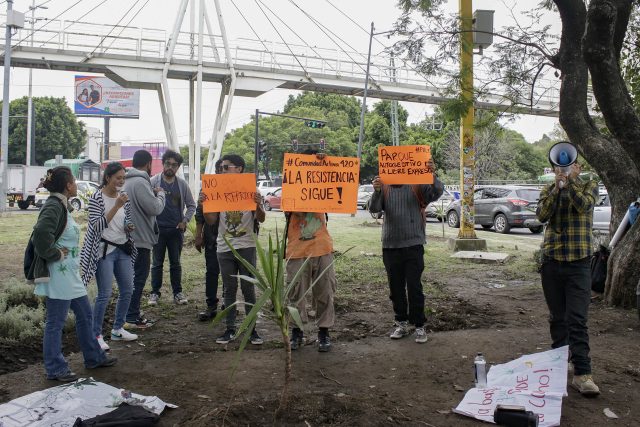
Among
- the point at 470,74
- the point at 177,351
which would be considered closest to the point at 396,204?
the point at 177,351

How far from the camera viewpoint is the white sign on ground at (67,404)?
11.1ft

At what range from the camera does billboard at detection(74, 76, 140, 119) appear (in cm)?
5219

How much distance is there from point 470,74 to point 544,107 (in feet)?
67.8

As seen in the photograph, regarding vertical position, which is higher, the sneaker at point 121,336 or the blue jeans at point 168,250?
the blue jeans at point 168,250

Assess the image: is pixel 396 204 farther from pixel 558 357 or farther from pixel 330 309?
pixel 558 357

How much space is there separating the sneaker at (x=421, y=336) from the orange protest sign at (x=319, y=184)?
4.52ft

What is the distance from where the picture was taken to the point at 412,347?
514cm

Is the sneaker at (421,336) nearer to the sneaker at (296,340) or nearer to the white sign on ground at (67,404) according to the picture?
the sneaker at (296,340)

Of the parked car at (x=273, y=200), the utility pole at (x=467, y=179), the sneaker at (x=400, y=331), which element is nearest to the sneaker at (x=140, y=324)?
the sneaker at (x=400, y=331)

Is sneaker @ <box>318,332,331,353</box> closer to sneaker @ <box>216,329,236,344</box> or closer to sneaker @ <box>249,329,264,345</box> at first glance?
sneaker @ <box>249,329,264,345</box>

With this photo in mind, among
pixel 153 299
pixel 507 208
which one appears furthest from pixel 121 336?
pixel 507 208

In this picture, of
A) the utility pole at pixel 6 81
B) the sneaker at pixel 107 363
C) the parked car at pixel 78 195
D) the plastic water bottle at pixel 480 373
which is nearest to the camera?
the plastic water bottle at pixel 480 373

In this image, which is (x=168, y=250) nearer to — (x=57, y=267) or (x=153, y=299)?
(x=153, y=299)

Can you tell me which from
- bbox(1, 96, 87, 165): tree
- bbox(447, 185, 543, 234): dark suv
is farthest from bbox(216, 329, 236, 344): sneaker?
bbox(1, 96, 87, 165): tree
